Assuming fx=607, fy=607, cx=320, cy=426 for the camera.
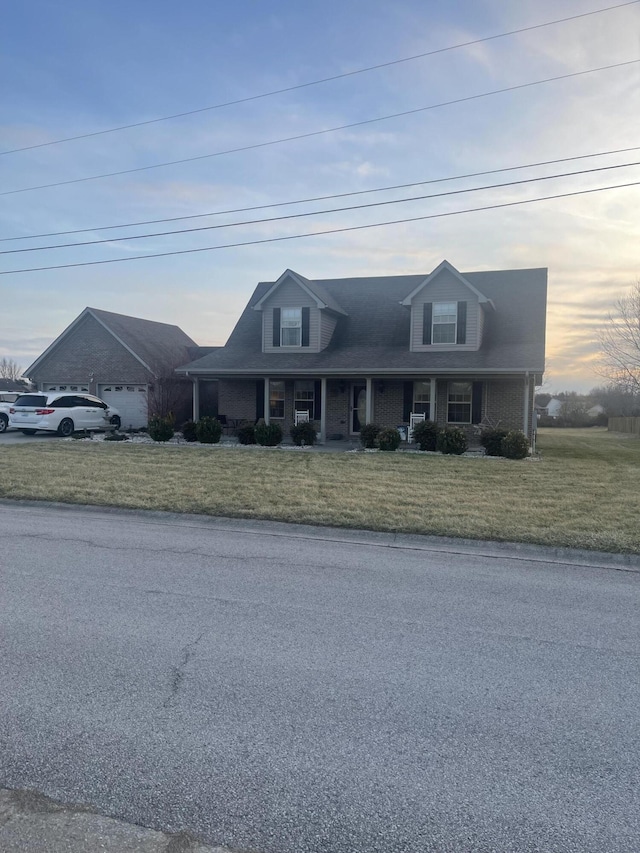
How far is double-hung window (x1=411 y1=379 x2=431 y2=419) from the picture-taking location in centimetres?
2159

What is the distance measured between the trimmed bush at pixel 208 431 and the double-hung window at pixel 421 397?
6.94m

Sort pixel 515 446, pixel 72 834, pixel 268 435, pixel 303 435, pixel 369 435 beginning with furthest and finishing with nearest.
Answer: pixel 303 435 < pixel 268 435 < pixel 369 435 < pixel 515 446 < pixel 72 834

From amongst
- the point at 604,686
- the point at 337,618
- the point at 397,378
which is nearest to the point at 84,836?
the point at 337,618

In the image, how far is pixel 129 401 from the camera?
93.1 ft

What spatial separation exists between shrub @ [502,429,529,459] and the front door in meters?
6.28

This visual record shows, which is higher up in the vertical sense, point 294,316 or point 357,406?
point 294,316

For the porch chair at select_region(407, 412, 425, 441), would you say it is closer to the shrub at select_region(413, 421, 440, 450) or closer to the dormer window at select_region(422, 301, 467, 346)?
the shrub at select_region(413, 421, 440, 450)

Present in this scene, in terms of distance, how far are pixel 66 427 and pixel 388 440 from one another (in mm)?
12215

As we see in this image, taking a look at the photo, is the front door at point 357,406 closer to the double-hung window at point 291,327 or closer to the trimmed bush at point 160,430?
the double-hung window at point 291,327

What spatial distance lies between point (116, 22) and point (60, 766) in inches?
693

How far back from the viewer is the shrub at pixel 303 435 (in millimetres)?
20266

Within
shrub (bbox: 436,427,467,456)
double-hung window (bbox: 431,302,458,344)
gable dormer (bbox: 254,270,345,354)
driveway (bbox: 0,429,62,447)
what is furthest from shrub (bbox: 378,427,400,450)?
driveway (bbox: 0,429,62,447)

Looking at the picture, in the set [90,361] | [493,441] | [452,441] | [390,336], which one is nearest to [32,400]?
[90,361]

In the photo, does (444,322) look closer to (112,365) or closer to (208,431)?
(208,431)
